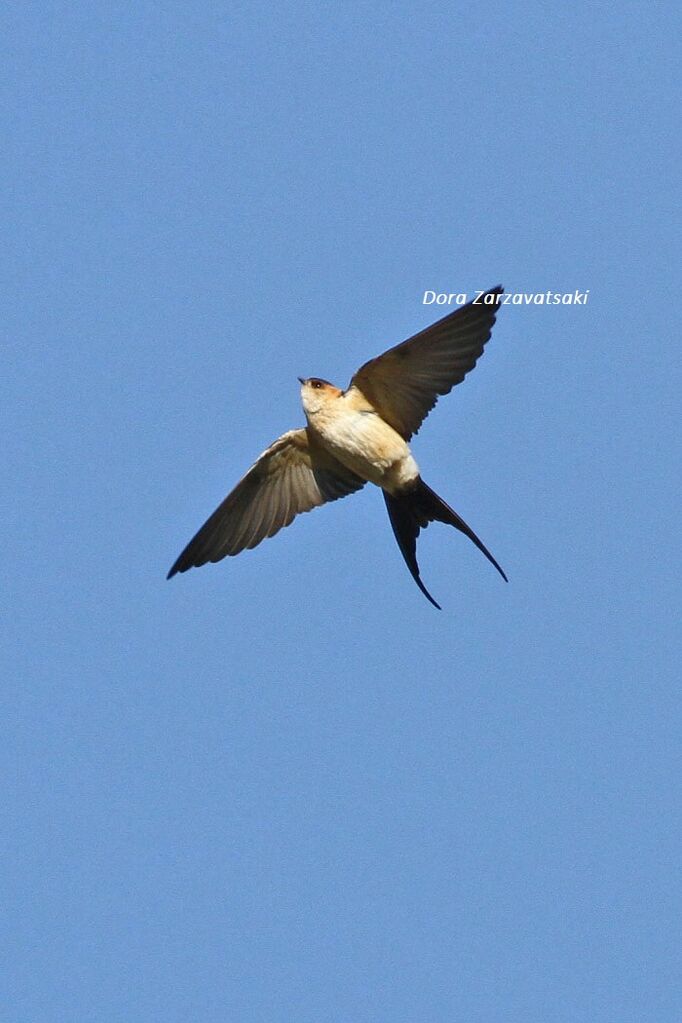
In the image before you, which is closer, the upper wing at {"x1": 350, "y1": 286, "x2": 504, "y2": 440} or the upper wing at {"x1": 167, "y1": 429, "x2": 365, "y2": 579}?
the upper wing at {"x1": 350, "y1": 286, "x2": 504, "y2": 440}

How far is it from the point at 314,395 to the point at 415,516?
2.72ft

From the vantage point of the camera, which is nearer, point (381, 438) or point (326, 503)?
point (381, 438)

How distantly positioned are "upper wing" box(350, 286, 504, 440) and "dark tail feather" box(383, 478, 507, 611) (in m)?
0.34

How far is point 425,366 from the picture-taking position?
990 centimetres

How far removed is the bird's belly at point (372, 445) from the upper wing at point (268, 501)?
45cm

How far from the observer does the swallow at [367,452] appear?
980cm

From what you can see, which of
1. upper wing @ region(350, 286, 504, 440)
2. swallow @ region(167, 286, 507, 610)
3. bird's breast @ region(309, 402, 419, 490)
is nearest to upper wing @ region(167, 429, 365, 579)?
swallow @ region(167, 286, 507, 610)

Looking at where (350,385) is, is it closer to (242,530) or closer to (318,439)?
(318,439)

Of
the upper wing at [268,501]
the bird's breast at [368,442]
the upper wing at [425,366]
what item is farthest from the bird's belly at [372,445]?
the upper wing at [268,501]

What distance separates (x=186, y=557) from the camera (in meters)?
10.6

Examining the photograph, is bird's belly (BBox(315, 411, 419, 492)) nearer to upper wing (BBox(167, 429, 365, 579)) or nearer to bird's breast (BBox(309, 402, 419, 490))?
bird's breast (BBox(309, 402, 419, 490))

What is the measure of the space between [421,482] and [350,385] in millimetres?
629

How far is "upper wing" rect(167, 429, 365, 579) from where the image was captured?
10547 mm

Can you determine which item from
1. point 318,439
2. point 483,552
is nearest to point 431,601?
point 483,552
